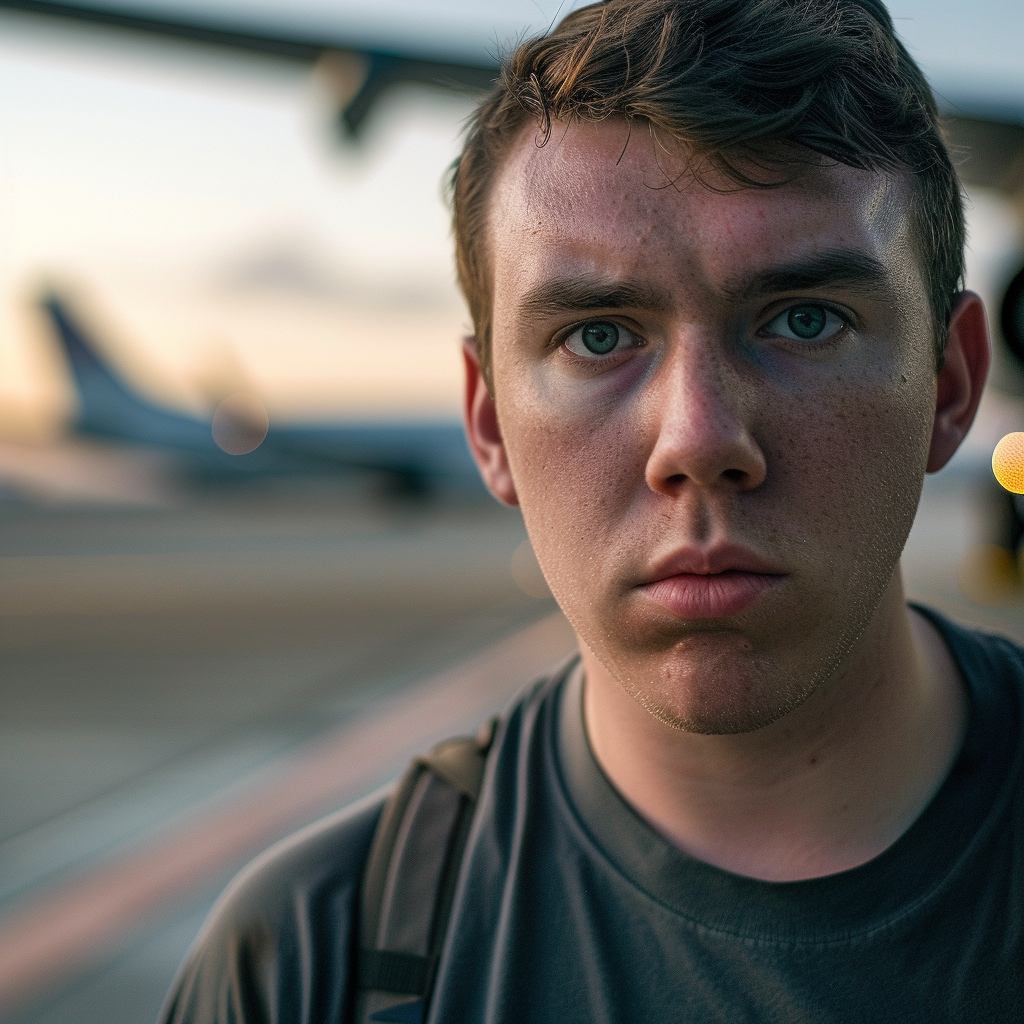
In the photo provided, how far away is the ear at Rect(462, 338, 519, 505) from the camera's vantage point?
1.70m

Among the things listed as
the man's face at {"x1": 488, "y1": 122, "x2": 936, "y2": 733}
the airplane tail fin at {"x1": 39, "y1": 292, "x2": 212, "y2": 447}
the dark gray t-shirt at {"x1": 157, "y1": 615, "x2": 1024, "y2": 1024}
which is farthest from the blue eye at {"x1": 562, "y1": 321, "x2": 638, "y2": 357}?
the airplane tail fin at {"x1": 39, "y1": 292, "x2": 212, "y2": 447}

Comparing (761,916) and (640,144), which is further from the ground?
(640,144)

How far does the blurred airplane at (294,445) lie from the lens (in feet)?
85.8

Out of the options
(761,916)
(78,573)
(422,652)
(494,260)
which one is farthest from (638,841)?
Result: (78,573)

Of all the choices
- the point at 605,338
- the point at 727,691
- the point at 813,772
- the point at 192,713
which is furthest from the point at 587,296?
the point at 192,713

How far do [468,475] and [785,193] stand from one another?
24563 millimetres

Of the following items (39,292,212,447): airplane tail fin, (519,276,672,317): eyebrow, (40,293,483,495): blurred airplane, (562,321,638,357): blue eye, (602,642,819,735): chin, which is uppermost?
(39,292,212,447): airplane tail fin

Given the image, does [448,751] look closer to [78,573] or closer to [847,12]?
[847,12]

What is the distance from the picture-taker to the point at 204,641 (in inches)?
446

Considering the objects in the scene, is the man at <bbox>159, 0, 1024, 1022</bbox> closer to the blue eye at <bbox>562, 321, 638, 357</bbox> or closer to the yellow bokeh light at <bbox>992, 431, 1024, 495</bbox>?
the blue eye at <bbox>562, 321, 638, 357</bbox>

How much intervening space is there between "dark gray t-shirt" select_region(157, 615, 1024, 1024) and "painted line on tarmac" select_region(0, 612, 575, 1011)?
10.0 feet

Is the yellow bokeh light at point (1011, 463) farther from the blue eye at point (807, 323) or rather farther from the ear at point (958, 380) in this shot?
the blue eye at point (807, 323)

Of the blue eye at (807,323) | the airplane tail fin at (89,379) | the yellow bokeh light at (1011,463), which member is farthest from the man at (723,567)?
the airplane tail fin at (89,379)

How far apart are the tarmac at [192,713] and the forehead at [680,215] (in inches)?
141
